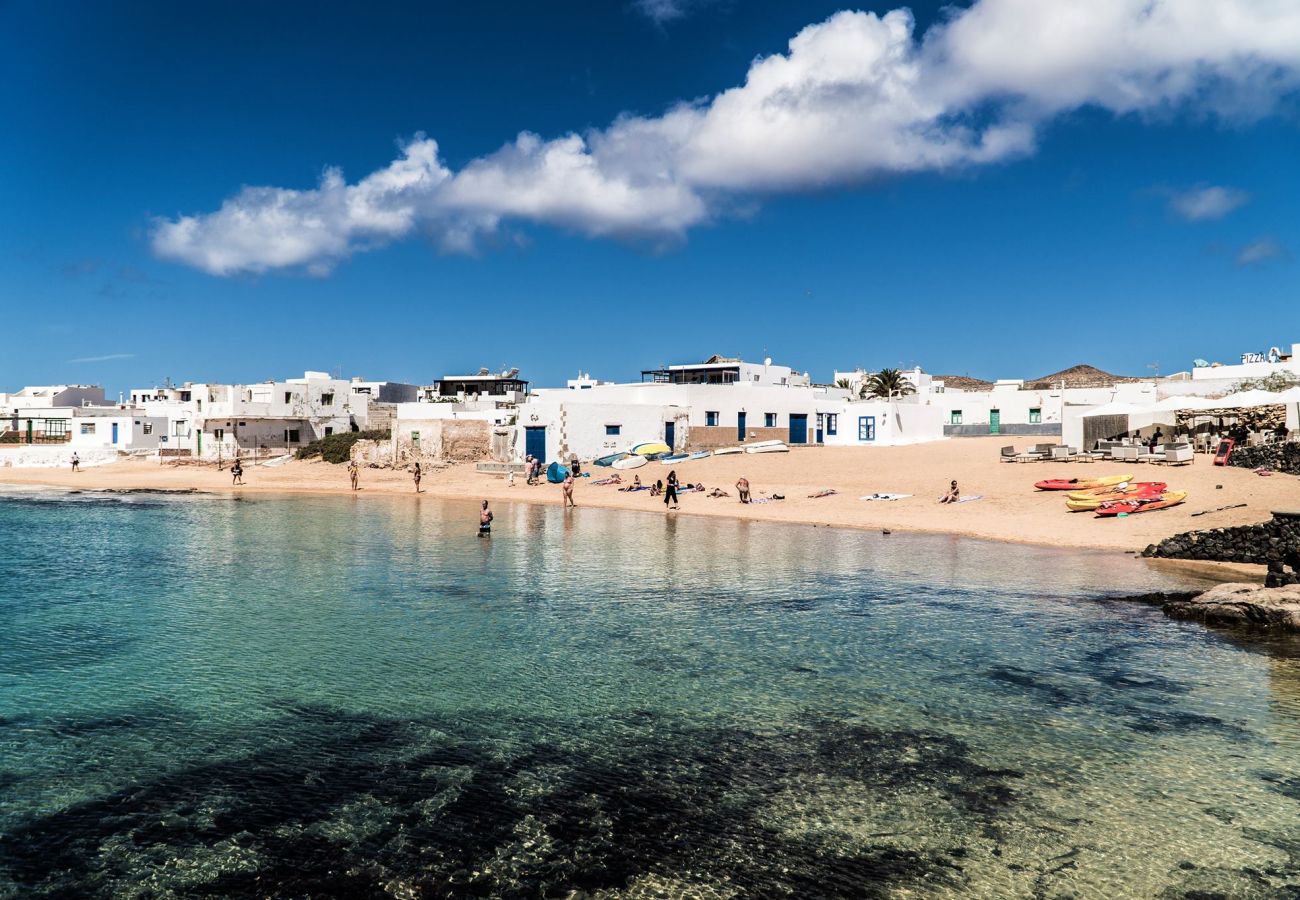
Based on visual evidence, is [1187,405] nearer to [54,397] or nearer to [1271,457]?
[1271,457]

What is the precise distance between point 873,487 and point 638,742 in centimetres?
3017

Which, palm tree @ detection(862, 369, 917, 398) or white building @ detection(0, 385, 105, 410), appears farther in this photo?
white building @ detection(0, 385, 105, 410)

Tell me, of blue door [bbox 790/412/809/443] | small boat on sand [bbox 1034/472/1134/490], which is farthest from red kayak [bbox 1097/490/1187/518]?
blue door [bbox 790/412/809/443]

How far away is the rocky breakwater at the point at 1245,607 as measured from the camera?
49.5 feet

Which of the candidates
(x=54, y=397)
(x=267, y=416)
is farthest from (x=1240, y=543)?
(x=54, y=397)

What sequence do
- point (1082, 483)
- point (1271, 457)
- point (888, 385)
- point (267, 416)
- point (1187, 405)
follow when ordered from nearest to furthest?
point (1271, 457)
point (1082, 483)
point (1187, 405)
point (267, 416)
point (888, 385)

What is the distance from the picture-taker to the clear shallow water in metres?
7.12

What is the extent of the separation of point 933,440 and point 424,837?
54.1 m

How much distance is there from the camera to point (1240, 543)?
72.9 ft

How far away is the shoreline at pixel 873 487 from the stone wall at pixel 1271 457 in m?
1.02

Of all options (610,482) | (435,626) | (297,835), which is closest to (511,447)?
(610,482)

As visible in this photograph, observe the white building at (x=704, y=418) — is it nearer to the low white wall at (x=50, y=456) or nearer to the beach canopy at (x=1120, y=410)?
the beach canopy at (x=1120, y=410)

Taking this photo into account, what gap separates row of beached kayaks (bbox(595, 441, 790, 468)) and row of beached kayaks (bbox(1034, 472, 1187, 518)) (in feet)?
68.8

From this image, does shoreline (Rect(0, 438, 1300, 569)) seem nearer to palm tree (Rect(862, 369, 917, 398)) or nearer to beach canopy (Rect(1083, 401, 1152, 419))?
beach canopy (Rect(1083, 401, 1152, 419))
